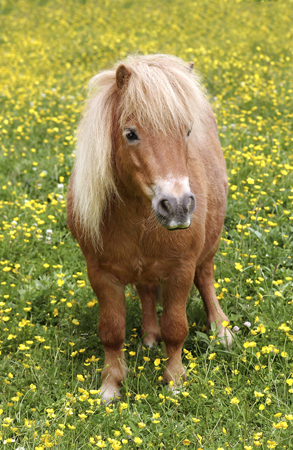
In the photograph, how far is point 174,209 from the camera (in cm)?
254

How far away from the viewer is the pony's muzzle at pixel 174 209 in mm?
2539

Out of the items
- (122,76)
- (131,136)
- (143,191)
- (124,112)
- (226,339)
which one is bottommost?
(226,339)

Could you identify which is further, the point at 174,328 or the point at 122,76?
the point at 174,328

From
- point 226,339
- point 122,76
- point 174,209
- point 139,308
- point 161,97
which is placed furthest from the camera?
point 139,308

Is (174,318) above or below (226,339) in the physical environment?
above

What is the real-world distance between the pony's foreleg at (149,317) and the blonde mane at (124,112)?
888 mm

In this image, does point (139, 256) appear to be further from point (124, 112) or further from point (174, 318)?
point (124, 112)

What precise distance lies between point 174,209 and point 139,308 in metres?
2.03

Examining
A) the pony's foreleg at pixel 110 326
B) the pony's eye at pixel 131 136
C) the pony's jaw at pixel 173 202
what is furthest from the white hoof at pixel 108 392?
the pony's eye at pixel 131 136

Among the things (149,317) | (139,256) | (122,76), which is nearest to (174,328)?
(139,256)

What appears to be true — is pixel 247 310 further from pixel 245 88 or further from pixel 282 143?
pixel 245 88

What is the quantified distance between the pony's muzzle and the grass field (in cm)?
97

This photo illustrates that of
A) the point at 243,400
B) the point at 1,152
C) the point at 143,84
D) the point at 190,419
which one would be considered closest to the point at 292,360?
the point at 243,400

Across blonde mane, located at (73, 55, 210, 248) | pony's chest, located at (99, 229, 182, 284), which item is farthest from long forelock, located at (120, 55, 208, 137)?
pony's chest, located at (99, 229, 182, 284)
